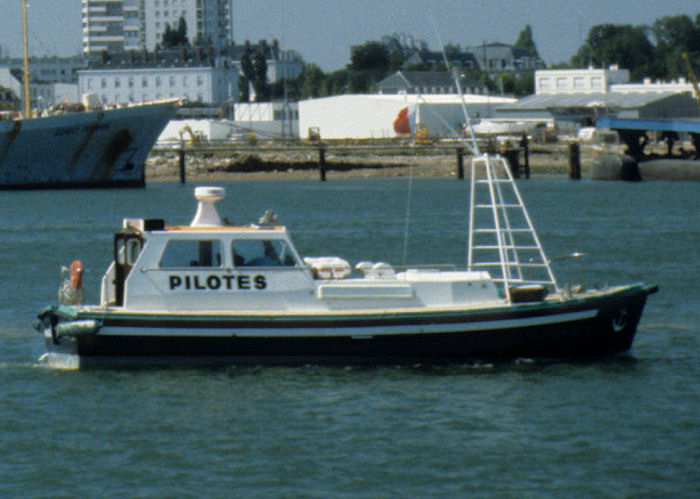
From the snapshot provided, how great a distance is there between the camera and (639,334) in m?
26.0

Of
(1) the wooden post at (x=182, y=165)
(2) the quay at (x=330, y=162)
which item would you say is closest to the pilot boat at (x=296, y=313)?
(1) the wooden post at (x=182, y=165)

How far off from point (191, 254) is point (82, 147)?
61.4 m

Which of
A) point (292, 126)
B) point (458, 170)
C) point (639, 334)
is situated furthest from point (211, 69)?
point (639, 334)

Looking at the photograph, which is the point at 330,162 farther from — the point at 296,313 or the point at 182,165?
the point at 296,313

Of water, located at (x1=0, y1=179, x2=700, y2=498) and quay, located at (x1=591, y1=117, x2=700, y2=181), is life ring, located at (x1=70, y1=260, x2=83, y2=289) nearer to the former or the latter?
water, located at (x1=0, y1=179, x2=700, y2=498)

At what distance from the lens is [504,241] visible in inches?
990

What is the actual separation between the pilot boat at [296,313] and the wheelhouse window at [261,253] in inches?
0.6

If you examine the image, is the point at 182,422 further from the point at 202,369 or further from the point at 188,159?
the point at 188,159

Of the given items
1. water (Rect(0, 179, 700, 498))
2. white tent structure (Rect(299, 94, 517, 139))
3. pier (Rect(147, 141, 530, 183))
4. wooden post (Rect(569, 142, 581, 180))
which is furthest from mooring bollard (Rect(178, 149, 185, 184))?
water (Rect(0, 179, 700, 498))

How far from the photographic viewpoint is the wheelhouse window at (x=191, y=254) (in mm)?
21750

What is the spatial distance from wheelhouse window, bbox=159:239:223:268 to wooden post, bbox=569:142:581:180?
64635 millimetres

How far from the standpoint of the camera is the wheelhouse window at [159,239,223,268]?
21750mm

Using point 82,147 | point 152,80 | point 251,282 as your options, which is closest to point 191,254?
point 251,282

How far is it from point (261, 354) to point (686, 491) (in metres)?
7.67
